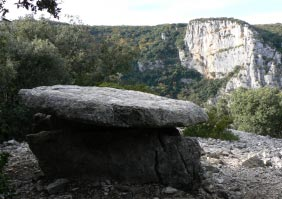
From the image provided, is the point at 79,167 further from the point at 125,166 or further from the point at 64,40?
the point at 64,40

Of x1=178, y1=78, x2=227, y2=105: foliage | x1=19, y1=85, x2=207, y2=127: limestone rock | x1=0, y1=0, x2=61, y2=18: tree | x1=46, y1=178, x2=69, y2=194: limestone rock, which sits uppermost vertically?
x1=0, y1=0, x2=61, y2=18: tree

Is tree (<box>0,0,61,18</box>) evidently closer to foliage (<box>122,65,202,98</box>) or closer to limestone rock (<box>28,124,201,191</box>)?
limestone rock (<box>28,124,201,191</box>)

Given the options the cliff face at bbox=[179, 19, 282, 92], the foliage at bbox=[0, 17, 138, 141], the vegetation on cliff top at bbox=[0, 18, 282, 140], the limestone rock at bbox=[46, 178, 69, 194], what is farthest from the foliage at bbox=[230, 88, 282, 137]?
the cliff face at bbox=[179, 19, 282, 92]

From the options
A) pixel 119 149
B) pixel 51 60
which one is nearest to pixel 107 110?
pixel 119 149

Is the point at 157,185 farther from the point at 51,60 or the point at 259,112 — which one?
the point at 259,112

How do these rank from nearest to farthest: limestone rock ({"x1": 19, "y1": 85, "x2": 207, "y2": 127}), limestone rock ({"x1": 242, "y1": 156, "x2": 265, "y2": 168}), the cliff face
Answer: limestone rock ({"x1": 19, "y1": 85, "x2": 207, "y2": 127}) → limestone rock ({"x1": 242, "y1": 156, "x2": 265, "y2": 168}) → the cliff face

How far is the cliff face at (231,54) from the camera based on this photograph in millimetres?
96688

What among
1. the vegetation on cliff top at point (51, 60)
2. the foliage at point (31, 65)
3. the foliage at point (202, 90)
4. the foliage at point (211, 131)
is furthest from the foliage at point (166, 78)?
the foliage at point (211, 131)

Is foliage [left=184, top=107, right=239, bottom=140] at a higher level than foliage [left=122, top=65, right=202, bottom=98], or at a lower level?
higher

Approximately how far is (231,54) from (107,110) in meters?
112

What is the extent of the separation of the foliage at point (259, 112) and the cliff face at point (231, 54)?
54.1m

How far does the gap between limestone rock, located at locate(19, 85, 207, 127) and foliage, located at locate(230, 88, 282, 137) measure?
2911 cm

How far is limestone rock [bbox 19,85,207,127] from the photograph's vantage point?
6.77 meters

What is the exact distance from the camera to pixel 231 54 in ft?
377
